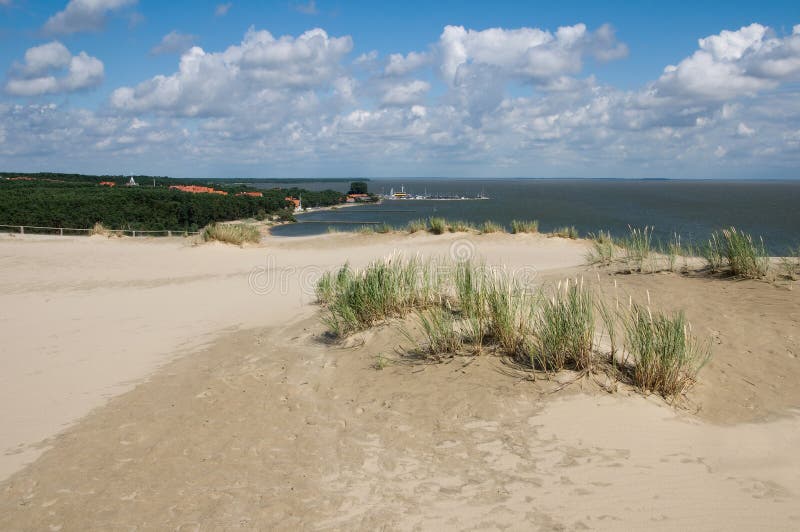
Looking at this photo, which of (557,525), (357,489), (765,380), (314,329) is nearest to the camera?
(557,525)

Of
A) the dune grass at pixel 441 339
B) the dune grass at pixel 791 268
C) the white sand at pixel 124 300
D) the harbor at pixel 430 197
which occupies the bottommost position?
the white sand at pixel 124 300

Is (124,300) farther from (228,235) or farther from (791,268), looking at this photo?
(791,268)

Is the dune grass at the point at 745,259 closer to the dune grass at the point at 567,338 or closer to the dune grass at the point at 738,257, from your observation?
the dune grass at the point at 738,257

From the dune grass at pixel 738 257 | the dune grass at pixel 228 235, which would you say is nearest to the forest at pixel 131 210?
the dune grass at pixel 228 235

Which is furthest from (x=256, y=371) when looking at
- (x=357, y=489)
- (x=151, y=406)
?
(x=357, y=489)

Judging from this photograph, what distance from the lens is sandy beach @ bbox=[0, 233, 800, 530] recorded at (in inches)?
138

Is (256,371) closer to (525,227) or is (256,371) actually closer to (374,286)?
(374,286)

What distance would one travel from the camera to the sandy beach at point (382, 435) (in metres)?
3.50

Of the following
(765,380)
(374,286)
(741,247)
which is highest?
(741,247)

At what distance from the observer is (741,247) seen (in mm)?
8492

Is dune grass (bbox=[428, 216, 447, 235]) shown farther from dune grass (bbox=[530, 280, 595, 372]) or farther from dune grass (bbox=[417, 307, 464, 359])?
dune grass (bbox=[530, 280, 595, 372])

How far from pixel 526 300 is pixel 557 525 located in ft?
10.8

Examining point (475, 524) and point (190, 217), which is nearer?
point (475, 524)

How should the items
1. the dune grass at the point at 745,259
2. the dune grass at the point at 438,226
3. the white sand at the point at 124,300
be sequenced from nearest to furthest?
the white sand at the point at 124,300
the dune grass at the point at 745,259
the dune grass at the point at 438,226
